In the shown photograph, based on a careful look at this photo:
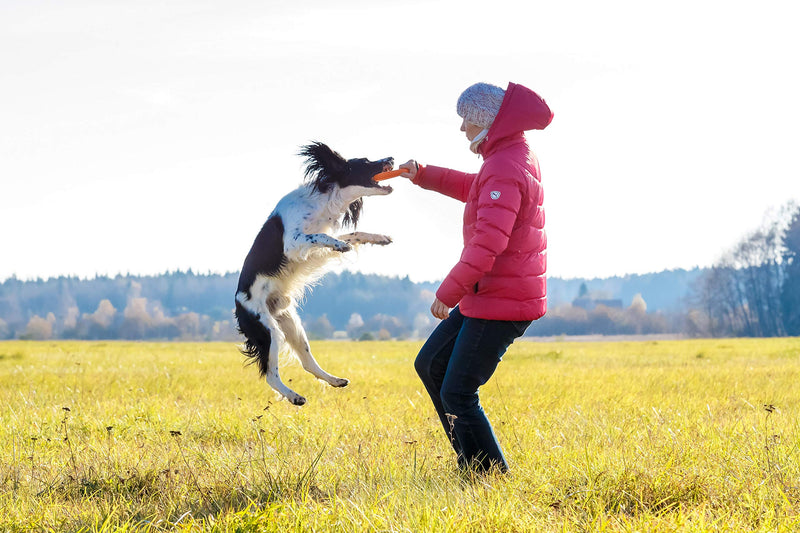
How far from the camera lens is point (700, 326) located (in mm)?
73562

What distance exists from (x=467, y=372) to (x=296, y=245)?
55.4 inches

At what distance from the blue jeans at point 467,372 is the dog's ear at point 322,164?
1289 millimetres

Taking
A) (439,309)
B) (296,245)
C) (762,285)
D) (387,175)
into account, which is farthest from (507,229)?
(762,285)

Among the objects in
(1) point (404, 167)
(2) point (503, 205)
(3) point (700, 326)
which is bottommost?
(3) point (700, 326)

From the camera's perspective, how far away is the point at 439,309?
4059 mm

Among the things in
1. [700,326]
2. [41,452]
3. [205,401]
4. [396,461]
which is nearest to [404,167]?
[396,461]

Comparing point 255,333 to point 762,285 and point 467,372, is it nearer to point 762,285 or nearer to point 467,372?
point 467,372

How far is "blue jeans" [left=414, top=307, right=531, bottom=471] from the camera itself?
163 inches

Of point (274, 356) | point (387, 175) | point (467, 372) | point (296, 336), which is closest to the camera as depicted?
point (467, 372)

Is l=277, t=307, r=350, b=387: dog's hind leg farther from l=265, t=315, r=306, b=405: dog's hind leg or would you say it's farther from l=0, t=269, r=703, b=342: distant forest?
l=0, t=269, r=703, b=342: distant forest

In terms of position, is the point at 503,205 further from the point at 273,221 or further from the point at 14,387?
the point at 14,387

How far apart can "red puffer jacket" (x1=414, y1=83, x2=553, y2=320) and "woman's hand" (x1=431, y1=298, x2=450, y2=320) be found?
5 cm

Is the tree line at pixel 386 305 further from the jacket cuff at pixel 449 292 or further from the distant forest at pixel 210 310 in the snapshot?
the jacket cuff at pixel 449 292

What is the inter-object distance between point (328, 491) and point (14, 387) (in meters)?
8.19
